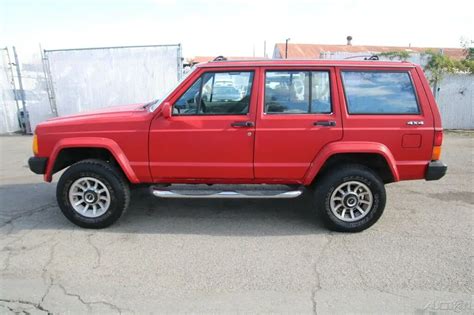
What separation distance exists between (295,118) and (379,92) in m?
1.03

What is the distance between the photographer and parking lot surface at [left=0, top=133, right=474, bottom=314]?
2859 millimetres

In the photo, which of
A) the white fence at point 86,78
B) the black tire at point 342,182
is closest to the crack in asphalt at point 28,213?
the black tire at point 342,182

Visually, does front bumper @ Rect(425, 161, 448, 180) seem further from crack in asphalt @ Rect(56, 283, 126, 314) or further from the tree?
the tree

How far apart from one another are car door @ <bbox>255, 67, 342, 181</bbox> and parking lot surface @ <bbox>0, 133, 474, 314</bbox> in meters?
0.87

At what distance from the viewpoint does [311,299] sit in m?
2.88

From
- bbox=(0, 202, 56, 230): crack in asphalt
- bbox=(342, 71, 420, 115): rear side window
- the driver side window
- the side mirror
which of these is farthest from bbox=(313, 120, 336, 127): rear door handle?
bbox=(0, 202, 56, 230): crack in asphalt

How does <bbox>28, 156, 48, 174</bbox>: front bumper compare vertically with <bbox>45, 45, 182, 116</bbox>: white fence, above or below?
below

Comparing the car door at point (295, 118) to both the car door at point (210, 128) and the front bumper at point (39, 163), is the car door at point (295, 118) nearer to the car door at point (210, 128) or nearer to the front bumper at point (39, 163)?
the car door at point (210, 128)

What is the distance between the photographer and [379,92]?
160 inches

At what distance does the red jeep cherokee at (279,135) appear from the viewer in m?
3.99

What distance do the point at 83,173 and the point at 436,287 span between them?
3826 mm

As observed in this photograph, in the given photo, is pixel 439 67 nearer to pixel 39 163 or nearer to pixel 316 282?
pixel 316 282

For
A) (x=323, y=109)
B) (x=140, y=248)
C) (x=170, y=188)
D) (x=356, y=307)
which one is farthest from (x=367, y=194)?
(x=140, y=248)

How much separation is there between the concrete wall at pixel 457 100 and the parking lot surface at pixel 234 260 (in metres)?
8.35
